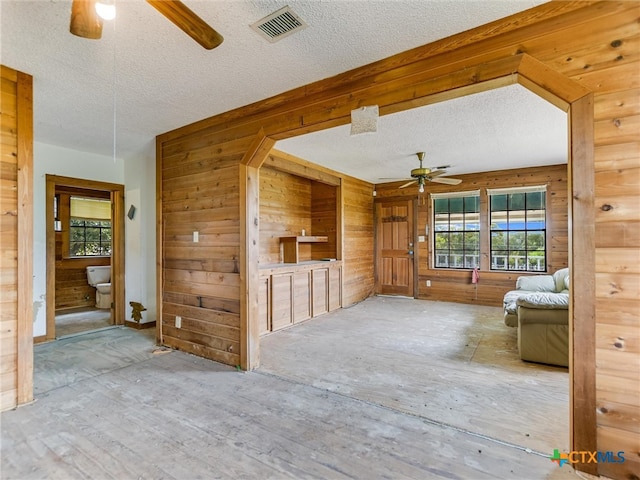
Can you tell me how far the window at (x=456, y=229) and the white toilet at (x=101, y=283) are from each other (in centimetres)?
646

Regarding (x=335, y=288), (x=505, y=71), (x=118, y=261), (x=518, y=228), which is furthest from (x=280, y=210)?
(x=518, y=228)

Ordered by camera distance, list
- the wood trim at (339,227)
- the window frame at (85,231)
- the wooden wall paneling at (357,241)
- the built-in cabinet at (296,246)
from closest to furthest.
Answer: the built-in cabinet at (296,246)
the wood trim at (339,227)
the window frame at (85,231)
the wooden wall paneling at (357,241)

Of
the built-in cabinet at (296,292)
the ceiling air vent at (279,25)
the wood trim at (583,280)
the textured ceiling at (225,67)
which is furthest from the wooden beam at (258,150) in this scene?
the wood trim at (583,280)

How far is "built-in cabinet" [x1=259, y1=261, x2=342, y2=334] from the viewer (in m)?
4.31

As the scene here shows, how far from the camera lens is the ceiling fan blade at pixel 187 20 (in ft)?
4.09

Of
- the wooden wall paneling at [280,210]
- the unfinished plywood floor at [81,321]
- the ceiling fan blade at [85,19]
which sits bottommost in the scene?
the unfinished plywood floor at [81,321]

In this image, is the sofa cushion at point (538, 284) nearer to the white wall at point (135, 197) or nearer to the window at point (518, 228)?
the window at point (518, 228)

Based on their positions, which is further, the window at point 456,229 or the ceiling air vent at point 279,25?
the window at point 456,229

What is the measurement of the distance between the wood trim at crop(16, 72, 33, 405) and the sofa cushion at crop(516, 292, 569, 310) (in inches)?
170

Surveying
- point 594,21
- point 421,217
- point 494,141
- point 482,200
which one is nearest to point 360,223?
point 421,217

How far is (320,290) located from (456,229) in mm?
3179

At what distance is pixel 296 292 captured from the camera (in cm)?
481

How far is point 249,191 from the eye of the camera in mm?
3076

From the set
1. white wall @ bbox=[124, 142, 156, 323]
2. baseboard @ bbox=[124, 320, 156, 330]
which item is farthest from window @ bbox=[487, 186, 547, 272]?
baseboard @ bbox=[124, 320, 156, 330]
